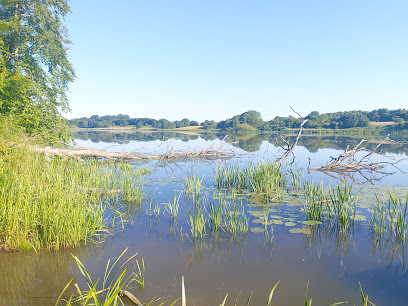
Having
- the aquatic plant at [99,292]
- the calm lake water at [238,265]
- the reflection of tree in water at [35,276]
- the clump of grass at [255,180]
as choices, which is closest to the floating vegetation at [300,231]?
the calm lake water at [238,265]

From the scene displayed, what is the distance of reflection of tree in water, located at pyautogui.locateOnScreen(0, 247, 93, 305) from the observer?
2.89 meters

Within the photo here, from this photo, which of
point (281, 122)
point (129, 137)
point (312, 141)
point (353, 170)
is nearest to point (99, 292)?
point (353, 170)

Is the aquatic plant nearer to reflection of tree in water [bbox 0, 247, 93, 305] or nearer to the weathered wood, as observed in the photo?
reflection of tree in water [bbox 0, 247, 93, 305]

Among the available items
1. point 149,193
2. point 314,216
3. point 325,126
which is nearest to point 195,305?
point 314,216

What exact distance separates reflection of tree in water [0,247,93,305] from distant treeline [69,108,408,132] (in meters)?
69.4

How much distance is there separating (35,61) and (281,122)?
275ft

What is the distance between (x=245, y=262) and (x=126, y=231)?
7.74 feet

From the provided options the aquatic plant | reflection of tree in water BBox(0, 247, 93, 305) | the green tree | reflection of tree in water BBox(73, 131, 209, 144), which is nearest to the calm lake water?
reflection of tree in water BBox(0, 247, 93, 305)

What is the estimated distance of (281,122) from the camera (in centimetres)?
8975

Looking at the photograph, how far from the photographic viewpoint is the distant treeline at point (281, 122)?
72.0 meters

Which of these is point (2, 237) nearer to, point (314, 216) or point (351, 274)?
point (351, 274)

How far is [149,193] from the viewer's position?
7.97m

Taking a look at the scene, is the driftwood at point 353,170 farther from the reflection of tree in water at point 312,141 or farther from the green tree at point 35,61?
the green tree at point 35,61

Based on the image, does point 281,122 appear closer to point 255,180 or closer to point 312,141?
point 312,141
